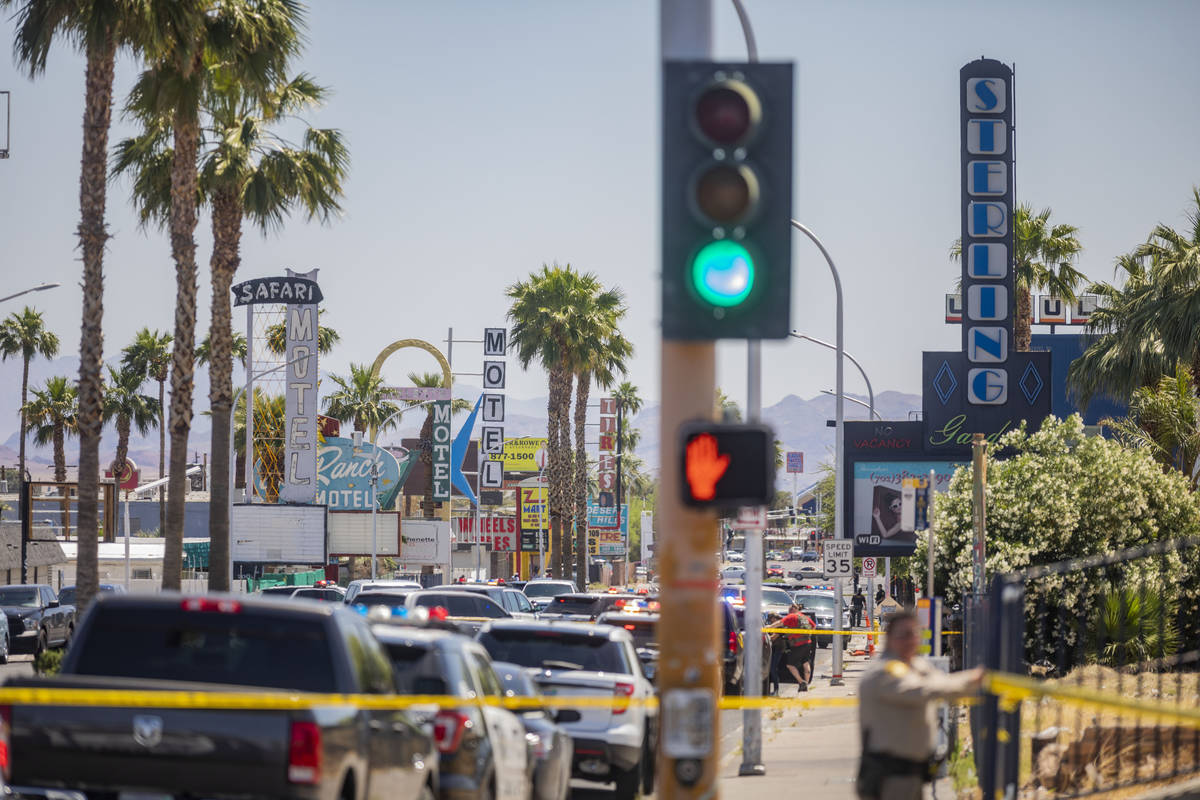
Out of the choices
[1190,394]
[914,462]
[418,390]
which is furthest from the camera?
[418,390]

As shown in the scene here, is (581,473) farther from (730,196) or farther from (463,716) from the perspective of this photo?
(730,196)

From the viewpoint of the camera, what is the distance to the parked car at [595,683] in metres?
14.0

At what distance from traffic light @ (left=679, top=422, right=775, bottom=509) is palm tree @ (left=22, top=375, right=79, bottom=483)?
78.4m

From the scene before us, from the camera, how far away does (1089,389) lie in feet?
121

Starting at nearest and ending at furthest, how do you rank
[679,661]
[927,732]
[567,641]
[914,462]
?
[679,661] < [927,732] < [567,641] < [914,462]

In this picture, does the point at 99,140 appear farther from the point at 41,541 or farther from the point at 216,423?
the point at 41,541

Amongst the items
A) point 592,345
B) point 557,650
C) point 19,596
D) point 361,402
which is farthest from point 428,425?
point 557,650

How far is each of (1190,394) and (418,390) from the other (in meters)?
54.0

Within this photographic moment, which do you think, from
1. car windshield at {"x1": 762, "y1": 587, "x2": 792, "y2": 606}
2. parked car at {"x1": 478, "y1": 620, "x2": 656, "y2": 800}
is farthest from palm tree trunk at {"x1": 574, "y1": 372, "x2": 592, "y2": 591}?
parked car at {"x1": 478, "y1": 620, "x2": 656, "y2": 800}

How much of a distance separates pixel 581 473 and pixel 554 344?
994 centimetres

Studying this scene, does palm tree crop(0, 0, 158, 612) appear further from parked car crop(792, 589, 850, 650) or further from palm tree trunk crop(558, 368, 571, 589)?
palm tree trunk crop(558, 368, 571, 589)

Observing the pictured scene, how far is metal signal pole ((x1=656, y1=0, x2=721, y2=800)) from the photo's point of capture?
7.27 meters

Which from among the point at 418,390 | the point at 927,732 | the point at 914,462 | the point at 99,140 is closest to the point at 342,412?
the point at 418,390

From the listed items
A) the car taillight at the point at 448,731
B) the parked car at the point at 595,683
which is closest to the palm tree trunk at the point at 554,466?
the parked car at the point at 595,683
